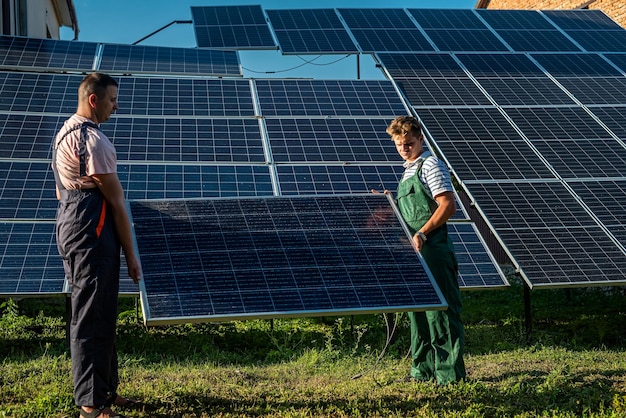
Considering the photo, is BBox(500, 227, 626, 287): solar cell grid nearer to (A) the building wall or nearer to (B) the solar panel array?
(B) the solar panel array

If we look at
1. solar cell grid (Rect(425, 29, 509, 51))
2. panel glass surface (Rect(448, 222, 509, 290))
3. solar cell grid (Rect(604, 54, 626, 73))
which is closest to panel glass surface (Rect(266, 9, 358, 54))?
solar cell grid (Rect(425, 29, 509, 51))

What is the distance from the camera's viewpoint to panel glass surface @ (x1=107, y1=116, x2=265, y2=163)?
9586 mm

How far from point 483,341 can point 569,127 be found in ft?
12.8

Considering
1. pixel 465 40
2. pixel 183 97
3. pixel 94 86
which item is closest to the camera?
pixel 94 86

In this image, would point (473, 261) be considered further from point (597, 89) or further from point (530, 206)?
point (597, 89)

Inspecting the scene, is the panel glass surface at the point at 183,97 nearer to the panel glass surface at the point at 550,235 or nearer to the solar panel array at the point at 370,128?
the solar panel array at the point at 370,128

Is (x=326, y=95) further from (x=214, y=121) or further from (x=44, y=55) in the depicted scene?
(x=44, y=55)

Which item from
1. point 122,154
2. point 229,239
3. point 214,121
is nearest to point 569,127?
point 214,121

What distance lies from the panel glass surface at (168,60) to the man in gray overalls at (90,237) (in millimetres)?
7368

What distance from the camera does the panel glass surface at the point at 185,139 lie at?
959 cm

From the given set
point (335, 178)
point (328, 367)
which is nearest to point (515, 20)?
point (335, 178)

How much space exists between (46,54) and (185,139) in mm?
3547

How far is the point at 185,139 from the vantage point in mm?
10016

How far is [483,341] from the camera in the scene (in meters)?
8.98
